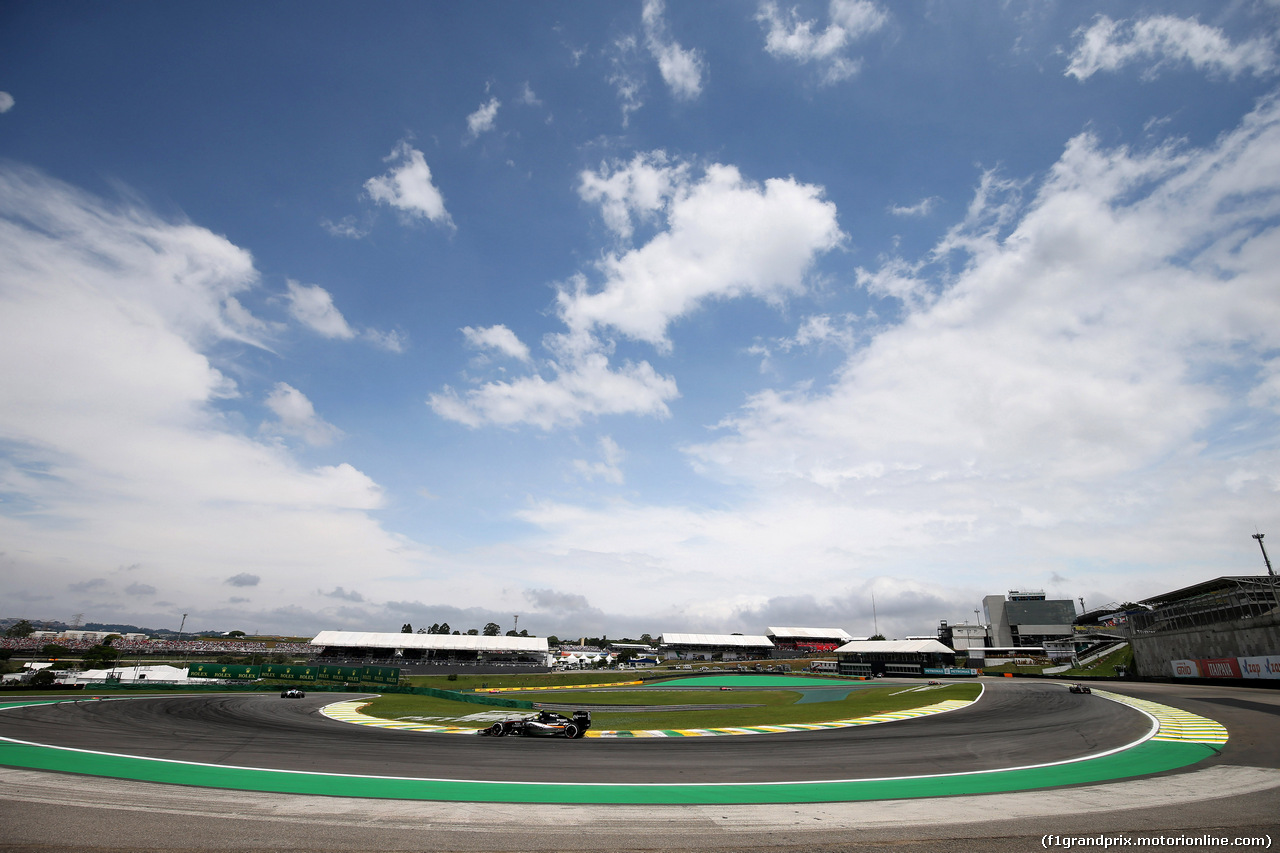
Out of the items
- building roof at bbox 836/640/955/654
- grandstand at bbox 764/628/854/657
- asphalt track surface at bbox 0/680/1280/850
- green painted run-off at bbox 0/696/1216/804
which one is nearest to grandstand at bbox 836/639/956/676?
building roof at bbox 836/640/955/654

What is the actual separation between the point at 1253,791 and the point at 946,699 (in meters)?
32.0

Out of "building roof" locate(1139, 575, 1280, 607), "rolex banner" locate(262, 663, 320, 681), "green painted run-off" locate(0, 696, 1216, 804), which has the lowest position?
"rolex banner" locate(262, 663, 320, 681)

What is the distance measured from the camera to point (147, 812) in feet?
38.7

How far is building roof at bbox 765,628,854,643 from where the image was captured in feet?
544

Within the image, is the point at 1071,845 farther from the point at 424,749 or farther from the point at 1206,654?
the point at 1206,654

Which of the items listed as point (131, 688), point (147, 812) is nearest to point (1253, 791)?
point (147, 812)

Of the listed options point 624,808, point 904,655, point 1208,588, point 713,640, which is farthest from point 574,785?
point 713,640

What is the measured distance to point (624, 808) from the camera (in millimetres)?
12984

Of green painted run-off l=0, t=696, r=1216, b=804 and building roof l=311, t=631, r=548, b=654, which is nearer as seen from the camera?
green painted run-off l=0, t=696, r=1216, b=804

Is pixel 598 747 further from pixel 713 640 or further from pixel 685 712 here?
pixel 713 640

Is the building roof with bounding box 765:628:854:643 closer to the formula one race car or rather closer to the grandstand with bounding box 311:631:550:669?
the grandstand with bounding box 311:631:550:669

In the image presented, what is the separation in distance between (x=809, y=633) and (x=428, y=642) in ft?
360

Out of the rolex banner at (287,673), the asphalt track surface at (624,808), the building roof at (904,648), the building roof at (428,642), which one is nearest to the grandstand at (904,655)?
the building roof at (904,648)

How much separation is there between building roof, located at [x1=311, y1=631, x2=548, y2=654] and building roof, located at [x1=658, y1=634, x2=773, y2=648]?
33.2 meters
